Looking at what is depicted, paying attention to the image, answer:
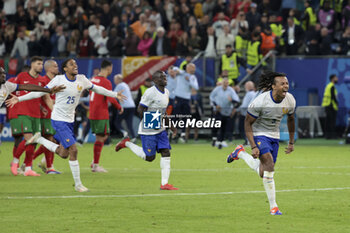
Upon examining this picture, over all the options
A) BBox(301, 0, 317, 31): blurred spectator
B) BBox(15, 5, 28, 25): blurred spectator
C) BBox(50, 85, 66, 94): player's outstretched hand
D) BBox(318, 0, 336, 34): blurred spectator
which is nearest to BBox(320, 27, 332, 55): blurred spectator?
BBox(318, 0, 336, 34): blurred spectator

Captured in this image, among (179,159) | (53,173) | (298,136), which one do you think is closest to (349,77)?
(298,136)

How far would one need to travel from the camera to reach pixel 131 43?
31391 mm

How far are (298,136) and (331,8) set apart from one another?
16.4 ft

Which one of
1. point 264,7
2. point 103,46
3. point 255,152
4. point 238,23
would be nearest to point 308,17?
point 264,7

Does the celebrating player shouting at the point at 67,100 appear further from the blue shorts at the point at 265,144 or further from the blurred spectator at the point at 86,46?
the blurred spectator at the point at 86,46

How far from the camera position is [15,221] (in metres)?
9.88

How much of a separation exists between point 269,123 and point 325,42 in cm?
1834

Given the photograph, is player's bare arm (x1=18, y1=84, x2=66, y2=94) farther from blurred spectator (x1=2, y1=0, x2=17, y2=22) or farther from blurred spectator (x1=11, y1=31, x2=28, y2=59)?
blurred spectator (x1=2, y1=0, x2=17, y2=22)

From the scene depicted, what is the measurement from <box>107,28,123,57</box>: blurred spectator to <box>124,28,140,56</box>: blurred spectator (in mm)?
327

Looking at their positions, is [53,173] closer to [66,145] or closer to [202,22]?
[66,145]

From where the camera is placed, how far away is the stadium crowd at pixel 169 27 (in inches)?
1146

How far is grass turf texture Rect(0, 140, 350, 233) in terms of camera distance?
377 inches

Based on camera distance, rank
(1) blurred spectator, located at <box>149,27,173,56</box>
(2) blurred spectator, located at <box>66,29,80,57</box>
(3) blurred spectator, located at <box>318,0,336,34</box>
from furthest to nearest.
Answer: (2) blurred spectator, located at <box>66,29,80,57</box>, (1) blurred spectator, located at <box>149,27,173,56</box>, (3) blurred spectator, located at <box>318,0,336,34</box>

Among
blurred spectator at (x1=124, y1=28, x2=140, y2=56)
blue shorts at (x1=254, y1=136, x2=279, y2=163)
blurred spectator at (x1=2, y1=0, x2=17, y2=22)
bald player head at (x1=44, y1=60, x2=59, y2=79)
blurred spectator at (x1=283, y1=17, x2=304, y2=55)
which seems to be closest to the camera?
blue shorts at (x1=254, y1=136, x2=279, y2=163)
